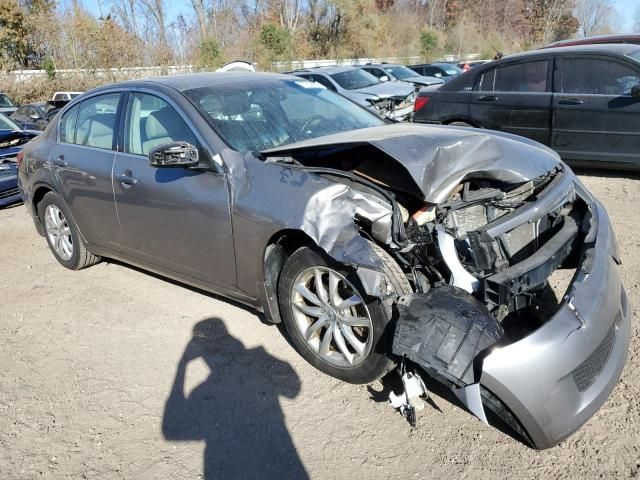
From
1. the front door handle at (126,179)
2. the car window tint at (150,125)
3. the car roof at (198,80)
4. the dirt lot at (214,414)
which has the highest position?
the car roof at (198,80)

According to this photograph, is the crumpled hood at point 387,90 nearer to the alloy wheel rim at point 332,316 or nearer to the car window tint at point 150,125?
the car window tint at point 150,125

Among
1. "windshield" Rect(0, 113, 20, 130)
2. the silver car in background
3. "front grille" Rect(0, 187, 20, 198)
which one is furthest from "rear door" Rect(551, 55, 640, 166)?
"windshield" Rect(0, 113, 20, 130)

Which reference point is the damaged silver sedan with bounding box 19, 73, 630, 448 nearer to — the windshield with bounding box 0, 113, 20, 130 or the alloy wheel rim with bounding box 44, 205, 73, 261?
the alloy wheel rim with bounding box 44, 205, 73, 261

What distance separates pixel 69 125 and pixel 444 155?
3.51 metres

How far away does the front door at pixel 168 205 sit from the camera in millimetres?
3350

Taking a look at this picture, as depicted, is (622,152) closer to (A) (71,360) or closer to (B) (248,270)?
(B) (248,270)

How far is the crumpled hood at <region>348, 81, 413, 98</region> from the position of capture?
11868mm

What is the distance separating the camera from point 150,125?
387 centimetres

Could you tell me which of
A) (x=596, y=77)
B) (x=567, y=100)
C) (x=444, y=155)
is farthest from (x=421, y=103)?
(x=444, y=155)

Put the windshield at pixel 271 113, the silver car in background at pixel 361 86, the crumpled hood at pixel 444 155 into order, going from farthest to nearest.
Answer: the silver car in background at pixel 361 86, the windshield at pixel 271 113, the crumpled hood at pixel 444 155

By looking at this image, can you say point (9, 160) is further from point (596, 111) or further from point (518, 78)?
point (596, 111)

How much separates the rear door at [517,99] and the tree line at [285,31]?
22.2m

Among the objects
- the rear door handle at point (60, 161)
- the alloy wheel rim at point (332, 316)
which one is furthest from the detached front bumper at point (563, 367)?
the rear door handle at point (60, 161)

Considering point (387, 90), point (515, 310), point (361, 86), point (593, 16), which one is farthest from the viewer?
point (593, 16)
